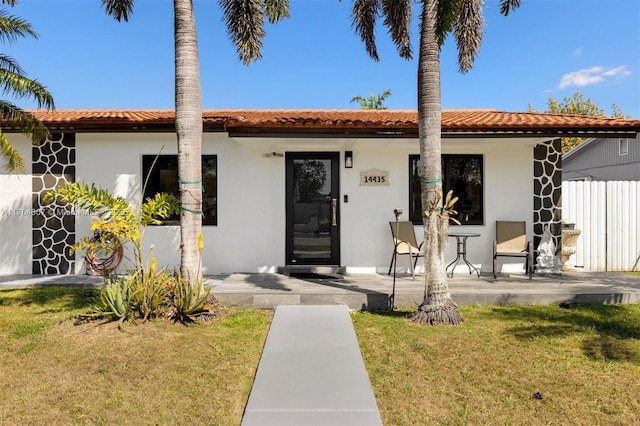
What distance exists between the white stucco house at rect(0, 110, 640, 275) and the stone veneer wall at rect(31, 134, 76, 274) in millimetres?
22

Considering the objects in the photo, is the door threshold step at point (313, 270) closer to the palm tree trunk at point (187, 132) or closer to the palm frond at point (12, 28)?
the palm tree trunk at point (187, 132)

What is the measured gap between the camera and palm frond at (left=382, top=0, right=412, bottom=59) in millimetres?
6492

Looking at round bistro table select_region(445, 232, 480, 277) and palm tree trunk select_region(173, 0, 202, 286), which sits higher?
palm tree trunk select_region(173, 0, 202, 286)

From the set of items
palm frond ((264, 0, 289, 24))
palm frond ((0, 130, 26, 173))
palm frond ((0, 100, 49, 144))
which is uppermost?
palm frond ((264, 0, 289, 24))

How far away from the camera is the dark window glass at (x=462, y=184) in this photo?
28.6 ft

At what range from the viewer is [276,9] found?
23.6 feet

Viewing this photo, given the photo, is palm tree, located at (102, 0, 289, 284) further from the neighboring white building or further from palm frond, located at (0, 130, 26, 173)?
the neighboring white building

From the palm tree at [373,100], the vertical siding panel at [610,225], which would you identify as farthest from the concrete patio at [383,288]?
the palm tree at [373,100]

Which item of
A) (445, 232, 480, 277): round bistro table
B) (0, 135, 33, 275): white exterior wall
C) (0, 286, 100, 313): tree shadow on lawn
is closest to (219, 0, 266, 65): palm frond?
(0, 286, 100, 313): tree shadow on lawn

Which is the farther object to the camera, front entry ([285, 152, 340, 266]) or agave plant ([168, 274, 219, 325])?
front entry ([285, 152, 340, 266])

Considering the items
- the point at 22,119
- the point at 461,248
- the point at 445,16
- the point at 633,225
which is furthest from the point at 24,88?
the point at 633,225

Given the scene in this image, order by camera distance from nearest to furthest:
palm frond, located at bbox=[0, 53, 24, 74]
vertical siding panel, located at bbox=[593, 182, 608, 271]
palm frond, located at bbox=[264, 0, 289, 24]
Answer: palm frond, located at bbox=[0, 53, 24, 74] → palm frond, located at bbox=[264, 0, 289, 24] → vertical siding panel, located at bbox=[593, 182, 608, 271]

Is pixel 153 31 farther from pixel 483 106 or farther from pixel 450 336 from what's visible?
pixel 483 106

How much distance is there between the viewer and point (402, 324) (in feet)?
17.6
